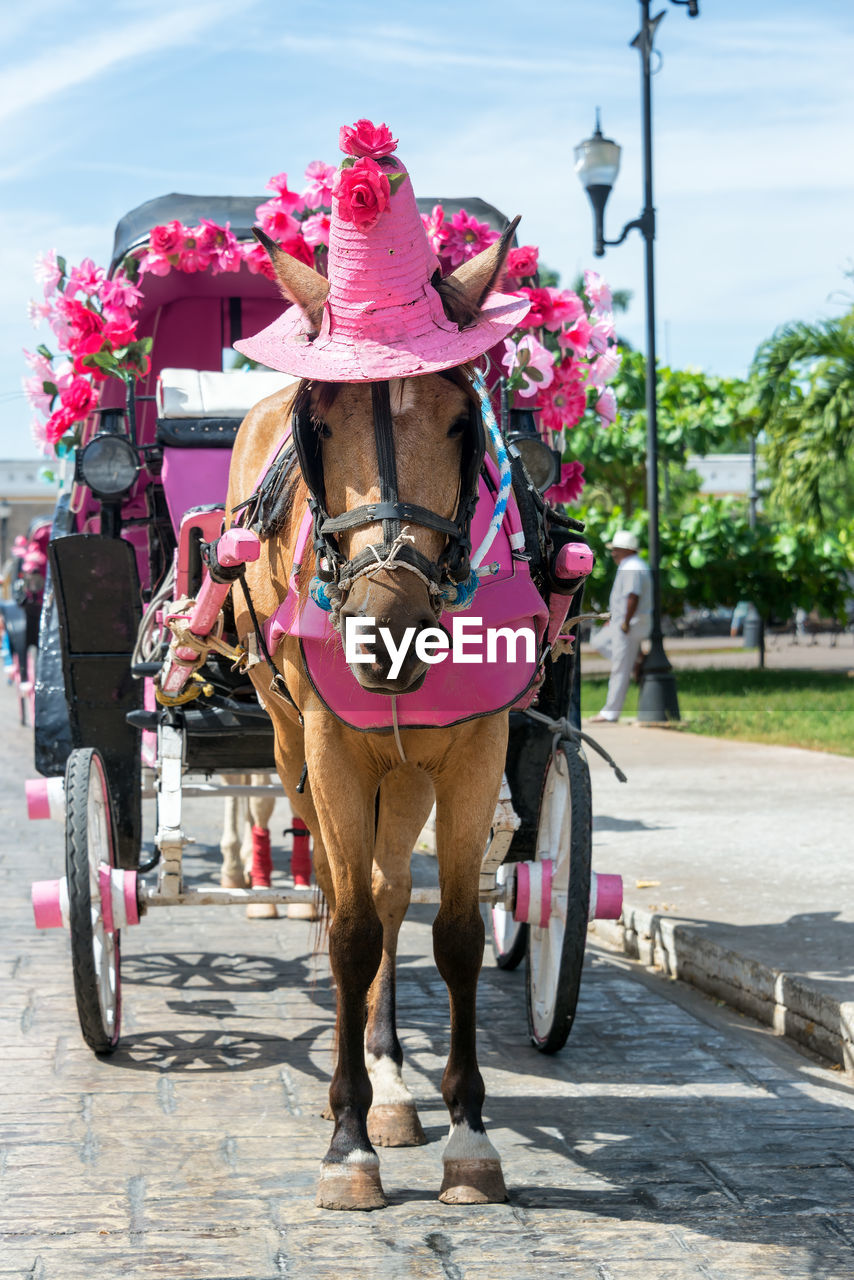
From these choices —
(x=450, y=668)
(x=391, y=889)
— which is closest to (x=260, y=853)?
(x=391, y=889)

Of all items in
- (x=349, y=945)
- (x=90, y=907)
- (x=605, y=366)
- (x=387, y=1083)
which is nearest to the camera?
(x=349, y=945)

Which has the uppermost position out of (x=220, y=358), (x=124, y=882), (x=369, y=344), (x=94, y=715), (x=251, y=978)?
(x=220, y=358)

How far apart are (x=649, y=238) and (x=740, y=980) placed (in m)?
11.7

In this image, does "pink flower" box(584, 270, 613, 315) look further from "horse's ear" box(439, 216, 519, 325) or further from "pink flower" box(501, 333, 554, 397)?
"horse's ear" box(439, 216, 519, 325)

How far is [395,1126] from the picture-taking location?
4250 millimetres

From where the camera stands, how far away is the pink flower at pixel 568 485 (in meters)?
5.71

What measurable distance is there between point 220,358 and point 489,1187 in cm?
435

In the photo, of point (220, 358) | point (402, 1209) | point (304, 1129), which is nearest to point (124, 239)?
point (220, 358)

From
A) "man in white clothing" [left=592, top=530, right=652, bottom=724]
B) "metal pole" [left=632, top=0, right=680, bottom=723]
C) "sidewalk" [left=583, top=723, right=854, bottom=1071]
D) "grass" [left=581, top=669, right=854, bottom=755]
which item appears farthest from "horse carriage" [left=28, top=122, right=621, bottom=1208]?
"metal pole" [left=632, top=0, right=680, bottom=723]

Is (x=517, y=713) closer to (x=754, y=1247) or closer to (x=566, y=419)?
(x=566, y=419)

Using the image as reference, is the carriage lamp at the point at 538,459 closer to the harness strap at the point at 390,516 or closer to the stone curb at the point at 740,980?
the harness strap at the point at 390,516

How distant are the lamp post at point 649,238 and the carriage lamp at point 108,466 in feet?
36.3

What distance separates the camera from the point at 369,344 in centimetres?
338

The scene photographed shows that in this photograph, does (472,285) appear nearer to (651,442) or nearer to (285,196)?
(285,196)
